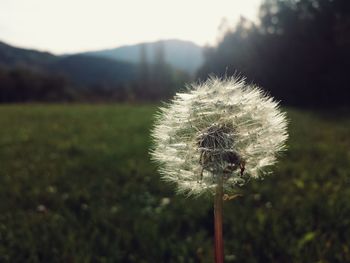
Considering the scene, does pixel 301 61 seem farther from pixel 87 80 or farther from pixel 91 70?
pixel 91 70

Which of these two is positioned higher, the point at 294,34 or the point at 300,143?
the point at 294,34

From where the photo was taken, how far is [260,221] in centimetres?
370

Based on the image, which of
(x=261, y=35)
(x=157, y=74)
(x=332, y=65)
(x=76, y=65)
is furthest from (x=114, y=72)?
(x=332, y=65)

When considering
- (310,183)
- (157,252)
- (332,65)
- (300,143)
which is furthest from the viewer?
(332,65)

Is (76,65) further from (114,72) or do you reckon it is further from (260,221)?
(260,221)

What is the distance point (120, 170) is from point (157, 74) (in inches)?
2565

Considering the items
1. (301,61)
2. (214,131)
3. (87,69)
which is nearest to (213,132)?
(214,131)

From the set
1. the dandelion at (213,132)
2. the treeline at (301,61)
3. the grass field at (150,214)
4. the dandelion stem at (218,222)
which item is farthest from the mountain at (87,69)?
the dandelion stem at (218,222)

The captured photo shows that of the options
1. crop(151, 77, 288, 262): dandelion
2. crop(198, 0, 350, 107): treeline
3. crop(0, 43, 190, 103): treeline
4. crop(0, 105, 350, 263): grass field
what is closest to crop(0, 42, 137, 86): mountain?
crop(0, 43, 190, 103): treeline

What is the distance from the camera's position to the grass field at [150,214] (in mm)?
3188

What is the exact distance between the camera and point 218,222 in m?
1.23

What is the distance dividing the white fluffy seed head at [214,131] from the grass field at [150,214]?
63.1 inches

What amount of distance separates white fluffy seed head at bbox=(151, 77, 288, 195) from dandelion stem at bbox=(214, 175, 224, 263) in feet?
0.37

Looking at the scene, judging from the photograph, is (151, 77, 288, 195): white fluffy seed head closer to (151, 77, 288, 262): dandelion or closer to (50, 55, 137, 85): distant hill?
(151, 77, 288, 262): dandelion
